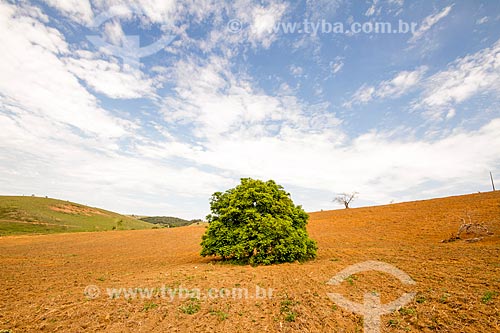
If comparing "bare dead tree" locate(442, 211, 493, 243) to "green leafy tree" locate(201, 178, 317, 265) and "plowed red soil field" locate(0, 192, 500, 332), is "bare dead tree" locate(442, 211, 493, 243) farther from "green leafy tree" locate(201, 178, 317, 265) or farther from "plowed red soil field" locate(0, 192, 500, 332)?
"green leafy tree" locate(201, 178, 317, 265)

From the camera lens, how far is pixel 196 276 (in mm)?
12305

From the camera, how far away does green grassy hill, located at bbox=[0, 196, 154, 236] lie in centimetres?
5516

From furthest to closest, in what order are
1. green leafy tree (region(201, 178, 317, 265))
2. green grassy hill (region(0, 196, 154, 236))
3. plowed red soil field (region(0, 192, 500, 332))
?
green grassy hill (region(0, 196, 154, 236)), green leafy tree (region(201, 178, 317, 265)), plowed red soil field (region(0, 192, 500, 332))

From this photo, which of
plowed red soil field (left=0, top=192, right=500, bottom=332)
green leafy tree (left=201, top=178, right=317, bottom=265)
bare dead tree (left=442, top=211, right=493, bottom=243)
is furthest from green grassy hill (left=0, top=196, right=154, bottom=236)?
bare dead tree (left=442, top=211, right=493, bottom=243)

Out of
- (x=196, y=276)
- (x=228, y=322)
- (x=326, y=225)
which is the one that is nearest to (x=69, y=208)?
(x=326, y=225)

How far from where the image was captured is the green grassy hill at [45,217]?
181ft

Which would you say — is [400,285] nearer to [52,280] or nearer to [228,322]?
[228,322]

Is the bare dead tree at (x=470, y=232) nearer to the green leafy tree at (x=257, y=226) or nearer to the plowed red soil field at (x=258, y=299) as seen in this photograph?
the plowed red soil field at (x=258, y=299)

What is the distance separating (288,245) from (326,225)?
1040 inches

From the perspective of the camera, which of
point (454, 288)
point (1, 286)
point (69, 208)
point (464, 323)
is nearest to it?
point (464, 323)

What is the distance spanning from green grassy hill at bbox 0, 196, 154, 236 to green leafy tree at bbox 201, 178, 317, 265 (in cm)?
5468

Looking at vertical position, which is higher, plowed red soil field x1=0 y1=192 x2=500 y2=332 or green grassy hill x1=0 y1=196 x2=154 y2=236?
green grassy hill x1=0 y1=196 x2=154 y2=236

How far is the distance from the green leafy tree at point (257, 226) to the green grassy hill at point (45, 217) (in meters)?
54.7

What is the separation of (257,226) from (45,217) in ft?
230
